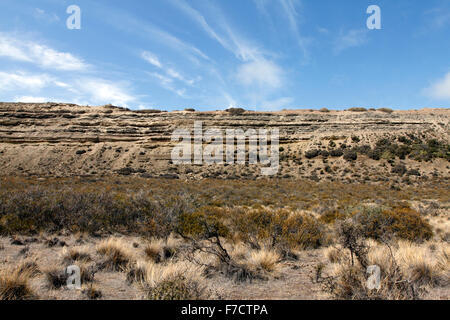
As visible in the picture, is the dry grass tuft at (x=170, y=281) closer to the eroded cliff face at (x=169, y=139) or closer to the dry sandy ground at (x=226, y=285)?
the dry sandy ground at (x=226, y=285)

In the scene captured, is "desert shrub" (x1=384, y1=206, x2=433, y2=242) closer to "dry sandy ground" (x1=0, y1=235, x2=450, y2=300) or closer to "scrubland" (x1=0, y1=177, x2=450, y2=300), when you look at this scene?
"scrubland" (x1=0, y1=177, x2=450, y2=300)

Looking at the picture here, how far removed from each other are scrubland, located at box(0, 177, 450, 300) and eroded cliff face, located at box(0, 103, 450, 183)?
26.3 m

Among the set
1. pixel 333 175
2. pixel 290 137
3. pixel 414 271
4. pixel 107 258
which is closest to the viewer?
pixel 414 271

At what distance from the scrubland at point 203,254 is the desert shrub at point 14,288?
1 centimetres

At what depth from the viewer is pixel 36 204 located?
9008 mm

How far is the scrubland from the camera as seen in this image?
12.9ft

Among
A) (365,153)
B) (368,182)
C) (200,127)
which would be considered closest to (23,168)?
(200,127)

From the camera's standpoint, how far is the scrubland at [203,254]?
3.95 metres

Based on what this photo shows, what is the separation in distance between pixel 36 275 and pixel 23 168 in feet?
138

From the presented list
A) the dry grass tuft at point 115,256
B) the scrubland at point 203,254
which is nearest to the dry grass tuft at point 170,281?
the scrubland at point 203,254

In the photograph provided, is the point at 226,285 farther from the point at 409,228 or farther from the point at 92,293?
the point at 409,228
